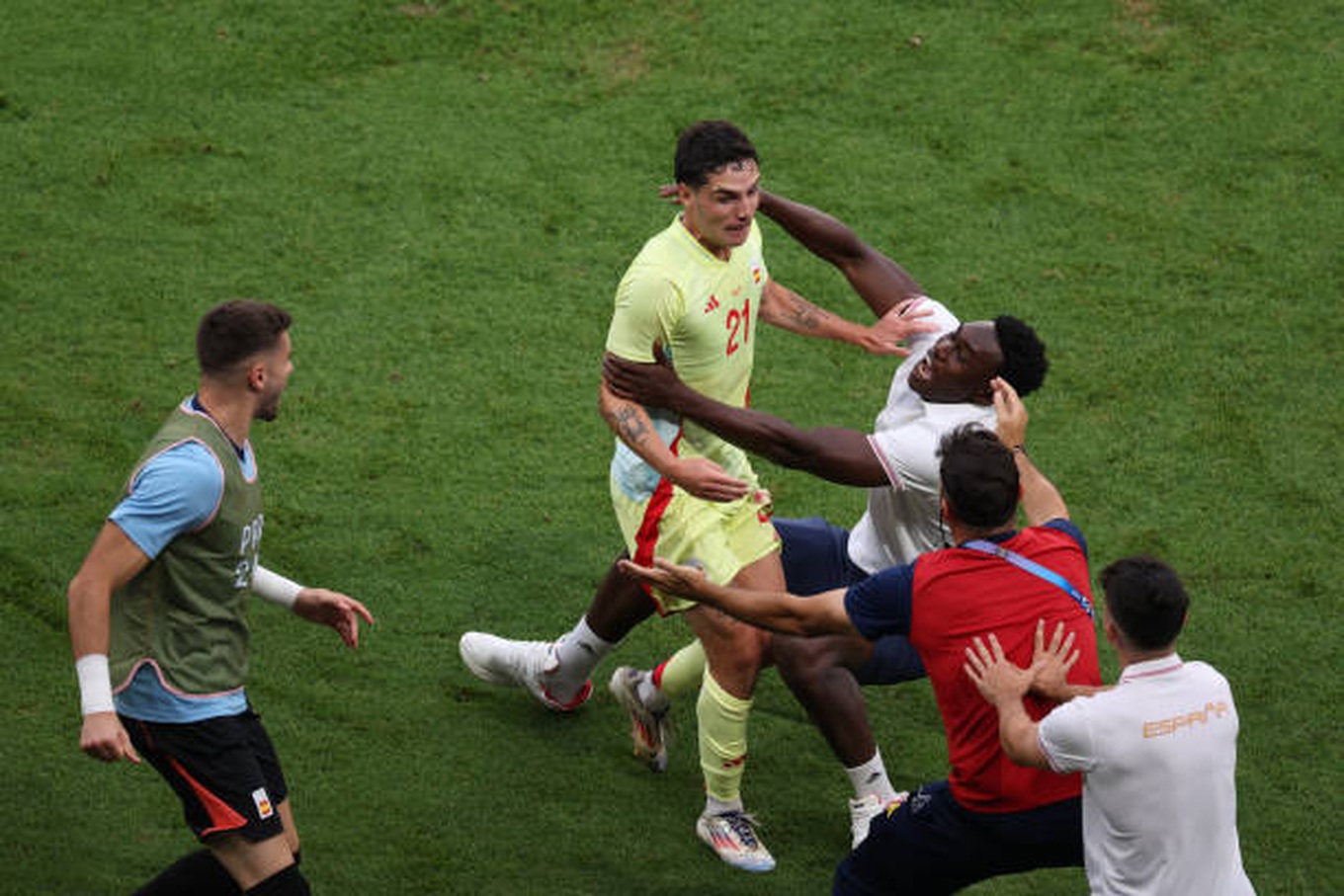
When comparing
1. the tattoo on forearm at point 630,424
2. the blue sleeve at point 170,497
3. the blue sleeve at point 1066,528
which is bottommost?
the tattoo on forearm at point 630,424

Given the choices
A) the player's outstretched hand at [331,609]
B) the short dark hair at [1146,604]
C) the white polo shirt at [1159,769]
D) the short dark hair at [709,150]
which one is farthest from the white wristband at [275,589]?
the short dark hair at [1146,604]

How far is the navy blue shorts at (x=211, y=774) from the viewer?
15.7ft

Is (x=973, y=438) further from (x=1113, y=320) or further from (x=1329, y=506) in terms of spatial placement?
(x=1113, y=320)

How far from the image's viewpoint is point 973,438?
15.5 feet

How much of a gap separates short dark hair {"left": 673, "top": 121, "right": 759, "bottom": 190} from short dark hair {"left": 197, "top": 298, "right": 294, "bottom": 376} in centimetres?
178

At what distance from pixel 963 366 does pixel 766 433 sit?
27.0 inches

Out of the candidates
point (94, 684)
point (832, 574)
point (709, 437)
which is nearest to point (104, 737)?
point (94, 684)

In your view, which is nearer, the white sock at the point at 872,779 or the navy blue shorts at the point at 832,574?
the white sock at the point at 872,779

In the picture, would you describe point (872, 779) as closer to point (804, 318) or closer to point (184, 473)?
point (804, 318)

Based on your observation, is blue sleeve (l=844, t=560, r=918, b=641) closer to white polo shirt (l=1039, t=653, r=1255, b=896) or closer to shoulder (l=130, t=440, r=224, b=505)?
white polo shirt (l=1039, t=653, r=1255, b=896)

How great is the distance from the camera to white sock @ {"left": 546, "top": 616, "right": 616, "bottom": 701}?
261 inches

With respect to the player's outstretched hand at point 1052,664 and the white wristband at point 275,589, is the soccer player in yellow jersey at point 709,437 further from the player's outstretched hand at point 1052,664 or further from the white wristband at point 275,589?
the player's outstretched hand at point 1052,664

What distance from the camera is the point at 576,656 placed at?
6.65m

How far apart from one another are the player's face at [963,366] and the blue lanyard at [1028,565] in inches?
47.3
